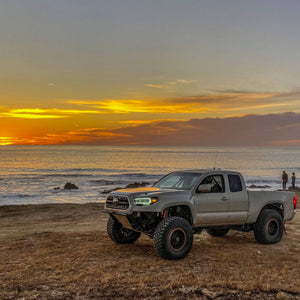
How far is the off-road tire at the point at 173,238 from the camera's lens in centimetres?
818

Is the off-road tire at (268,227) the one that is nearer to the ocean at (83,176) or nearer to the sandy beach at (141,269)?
the sandy beach at (141,269)

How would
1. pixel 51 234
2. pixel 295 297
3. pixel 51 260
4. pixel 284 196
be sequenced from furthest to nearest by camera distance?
1. pixel 51 234
2. pixel 284 196
3. pixel 51 260
4. pixel 295 297

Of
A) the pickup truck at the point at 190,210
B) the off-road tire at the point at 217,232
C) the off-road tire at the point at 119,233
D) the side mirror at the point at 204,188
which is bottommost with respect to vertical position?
the off-road tire at the point at 217,232

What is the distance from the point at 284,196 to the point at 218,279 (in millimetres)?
4781

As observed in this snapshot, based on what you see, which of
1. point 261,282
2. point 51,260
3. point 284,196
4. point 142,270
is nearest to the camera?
point 261,282

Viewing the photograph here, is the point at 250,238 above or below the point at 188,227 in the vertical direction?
below

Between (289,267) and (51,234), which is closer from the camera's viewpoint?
(289,267)

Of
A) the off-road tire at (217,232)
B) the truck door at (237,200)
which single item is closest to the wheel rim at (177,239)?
the truck door at (237,200)

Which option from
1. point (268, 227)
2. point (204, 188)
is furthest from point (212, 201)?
point (268, 227)

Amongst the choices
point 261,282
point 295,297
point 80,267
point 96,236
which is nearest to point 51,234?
point 96,236

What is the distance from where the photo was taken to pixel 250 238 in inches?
439

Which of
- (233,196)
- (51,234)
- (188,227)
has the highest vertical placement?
(233,196)

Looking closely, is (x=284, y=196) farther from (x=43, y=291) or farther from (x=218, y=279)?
(x=43, y=291)

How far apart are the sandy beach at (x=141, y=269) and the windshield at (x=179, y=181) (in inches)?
63.9
